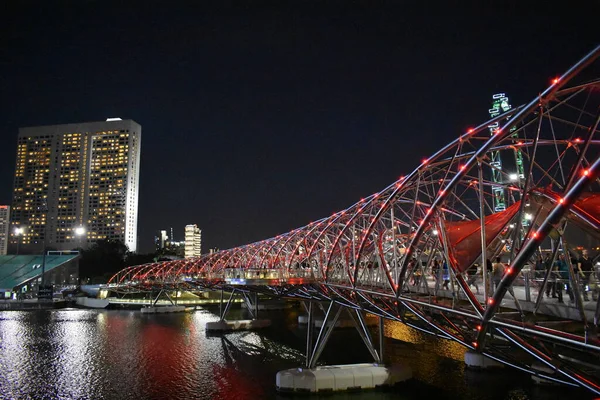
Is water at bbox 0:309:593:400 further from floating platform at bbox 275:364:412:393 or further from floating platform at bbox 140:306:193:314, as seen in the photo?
floating platform at bbox 140:306:193:314

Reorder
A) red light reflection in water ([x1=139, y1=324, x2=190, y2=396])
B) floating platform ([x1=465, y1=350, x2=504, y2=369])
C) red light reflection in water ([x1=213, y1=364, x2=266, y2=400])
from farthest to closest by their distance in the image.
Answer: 1. floating platform ([x1=465, y1=350, x2=504, y2=369])
2. red light reflection in water ([x1=139, y1=324, x2=190, y2=396])
3. red light reflection in water ([x1=213, y1=364, x2=266, y2=400])

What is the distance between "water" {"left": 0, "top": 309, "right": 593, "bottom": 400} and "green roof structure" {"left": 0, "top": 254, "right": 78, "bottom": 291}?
4744 cm

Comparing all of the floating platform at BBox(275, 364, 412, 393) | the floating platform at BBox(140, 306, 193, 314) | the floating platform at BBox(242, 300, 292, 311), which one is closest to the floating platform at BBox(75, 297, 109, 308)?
the floating platform at BBox(140, 306, 193, 314)

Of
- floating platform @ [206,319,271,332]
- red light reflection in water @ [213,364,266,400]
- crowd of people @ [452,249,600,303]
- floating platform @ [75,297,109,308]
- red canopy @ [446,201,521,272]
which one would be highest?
red canopy @ [446,201,521,272]

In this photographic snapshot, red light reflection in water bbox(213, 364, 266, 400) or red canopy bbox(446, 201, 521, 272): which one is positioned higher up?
red canopy bbox(446, 201, 521, 272)

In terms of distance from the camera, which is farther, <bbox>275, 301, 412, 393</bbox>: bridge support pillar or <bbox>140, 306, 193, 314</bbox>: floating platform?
<bbox>140, 306, 193, 314</bbox>: floating platform

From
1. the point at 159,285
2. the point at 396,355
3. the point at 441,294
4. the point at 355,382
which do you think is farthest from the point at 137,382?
the point at 159,285

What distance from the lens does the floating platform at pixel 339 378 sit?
29531 mm

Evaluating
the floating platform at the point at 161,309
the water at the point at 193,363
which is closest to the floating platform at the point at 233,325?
the water at the point at 193,363

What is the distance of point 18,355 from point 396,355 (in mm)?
34549

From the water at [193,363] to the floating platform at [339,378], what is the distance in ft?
2.22

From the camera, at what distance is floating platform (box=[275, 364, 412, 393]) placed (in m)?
29.5

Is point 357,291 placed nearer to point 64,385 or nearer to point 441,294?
point 441,294

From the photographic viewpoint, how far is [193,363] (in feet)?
131
